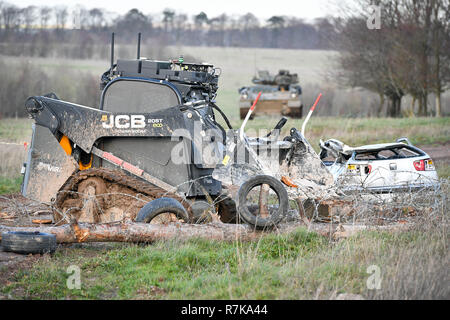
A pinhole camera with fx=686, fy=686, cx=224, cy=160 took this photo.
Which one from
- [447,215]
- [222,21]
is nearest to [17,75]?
[447,215]

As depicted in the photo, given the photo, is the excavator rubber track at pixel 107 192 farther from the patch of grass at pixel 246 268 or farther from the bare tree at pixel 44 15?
the bare tree at pixel 44 15

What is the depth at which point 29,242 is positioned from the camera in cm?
738

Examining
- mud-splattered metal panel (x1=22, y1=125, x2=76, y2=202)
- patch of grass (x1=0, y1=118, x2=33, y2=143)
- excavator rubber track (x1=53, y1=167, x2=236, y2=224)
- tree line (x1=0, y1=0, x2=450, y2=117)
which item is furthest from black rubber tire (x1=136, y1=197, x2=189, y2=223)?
tree line (x1=0, y1=0, x2=450, y2=117)

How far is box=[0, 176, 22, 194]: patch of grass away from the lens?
1298 centimetres

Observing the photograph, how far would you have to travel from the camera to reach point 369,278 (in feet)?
20.8

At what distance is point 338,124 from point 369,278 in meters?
17.2

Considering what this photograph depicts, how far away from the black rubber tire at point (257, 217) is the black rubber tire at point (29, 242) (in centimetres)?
212

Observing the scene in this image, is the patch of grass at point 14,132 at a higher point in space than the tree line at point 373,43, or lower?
lower

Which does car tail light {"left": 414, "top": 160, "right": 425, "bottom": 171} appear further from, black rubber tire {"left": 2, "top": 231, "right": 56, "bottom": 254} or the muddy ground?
black rubber tire {"left": 2, "top": 231, "right": 56, "bottom": 254}

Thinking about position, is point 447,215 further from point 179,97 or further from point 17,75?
point 17,75

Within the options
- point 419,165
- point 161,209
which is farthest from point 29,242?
point 419,165

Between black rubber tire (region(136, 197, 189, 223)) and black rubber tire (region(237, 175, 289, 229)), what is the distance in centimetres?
80

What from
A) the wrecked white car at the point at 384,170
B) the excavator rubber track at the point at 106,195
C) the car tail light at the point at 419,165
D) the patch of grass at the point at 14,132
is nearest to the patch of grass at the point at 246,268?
the excavator rubber track at the point at 106,195

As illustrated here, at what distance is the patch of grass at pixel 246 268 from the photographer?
6145 millimetres
